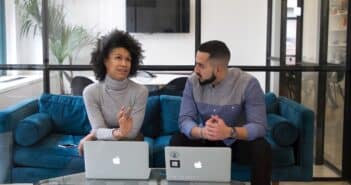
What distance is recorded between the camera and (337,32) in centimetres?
371

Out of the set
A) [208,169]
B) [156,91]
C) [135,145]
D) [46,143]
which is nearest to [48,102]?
[46,143]

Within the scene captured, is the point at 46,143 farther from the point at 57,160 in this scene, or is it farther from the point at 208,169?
the point at 208,169

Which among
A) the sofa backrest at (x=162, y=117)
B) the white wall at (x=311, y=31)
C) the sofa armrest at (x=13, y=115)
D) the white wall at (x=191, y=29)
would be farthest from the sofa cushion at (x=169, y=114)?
the white wall at (x=311, y=31)

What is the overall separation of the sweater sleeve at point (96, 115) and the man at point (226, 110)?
0.41m

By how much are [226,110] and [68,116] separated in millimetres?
1365

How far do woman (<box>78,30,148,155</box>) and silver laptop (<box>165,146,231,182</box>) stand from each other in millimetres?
555

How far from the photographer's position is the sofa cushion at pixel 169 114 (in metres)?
3.36

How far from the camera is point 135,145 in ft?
7.19

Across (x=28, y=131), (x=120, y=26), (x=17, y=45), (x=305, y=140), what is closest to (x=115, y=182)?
(x=28, y=131)

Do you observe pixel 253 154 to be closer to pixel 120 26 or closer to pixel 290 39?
pixel 290 39

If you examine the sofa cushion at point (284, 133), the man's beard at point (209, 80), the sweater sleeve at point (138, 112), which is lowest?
the sofa cushion at point (284, 133)

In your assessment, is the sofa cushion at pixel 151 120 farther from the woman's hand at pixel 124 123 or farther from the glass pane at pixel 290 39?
the glass pane at pixel 290 39

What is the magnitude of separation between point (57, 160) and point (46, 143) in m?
0.18

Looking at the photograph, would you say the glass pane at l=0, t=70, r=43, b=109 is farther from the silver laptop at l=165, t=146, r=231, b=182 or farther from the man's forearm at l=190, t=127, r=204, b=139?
the silver laptop at l=165, t=146, r=231, b=182
